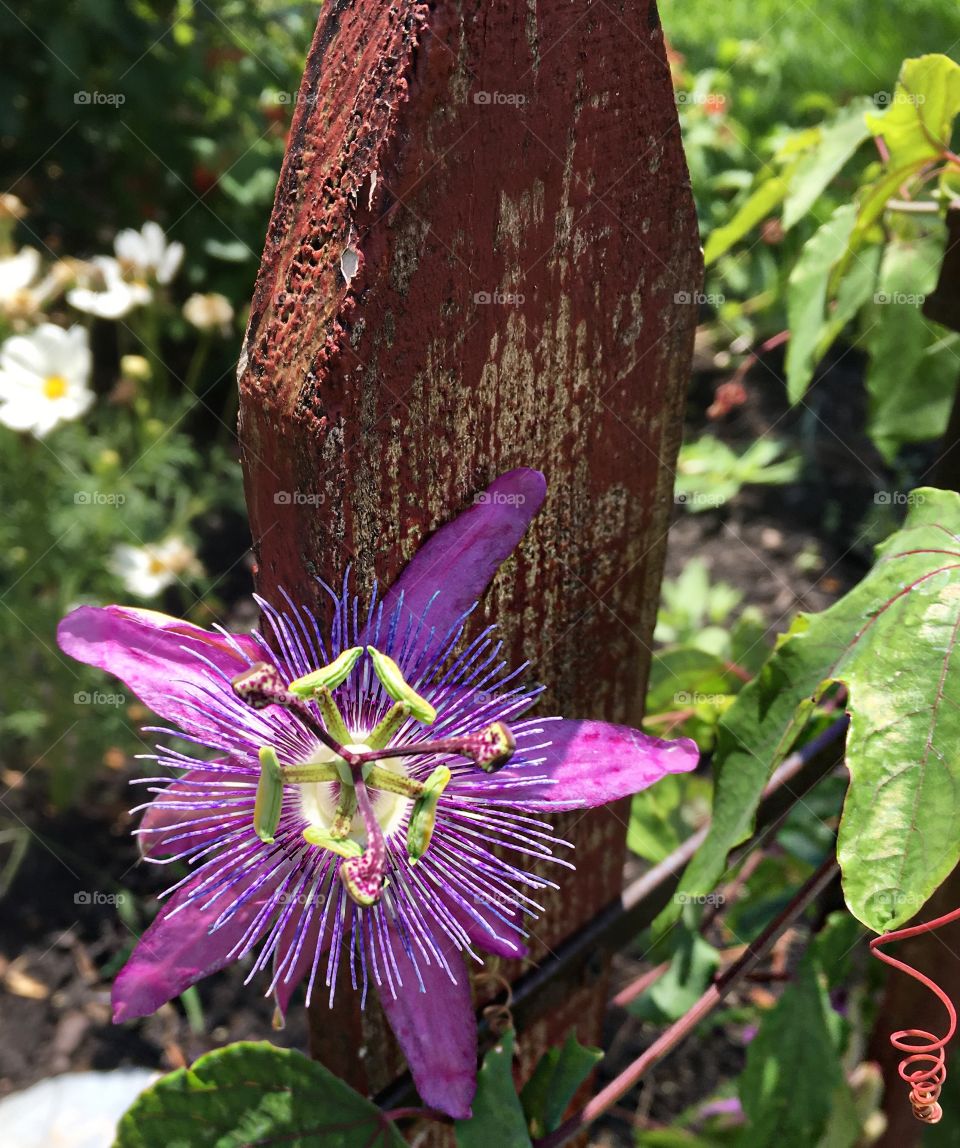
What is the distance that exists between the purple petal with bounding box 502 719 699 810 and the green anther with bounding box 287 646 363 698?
99 mm

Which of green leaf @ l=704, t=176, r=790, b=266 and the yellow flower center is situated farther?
the yellow flower center

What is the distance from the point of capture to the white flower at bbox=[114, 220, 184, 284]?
1.75 m

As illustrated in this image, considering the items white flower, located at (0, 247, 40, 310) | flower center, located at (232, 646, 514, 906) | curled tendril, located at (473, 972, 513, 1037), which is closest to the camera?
flower center, located at (232, 646, 514, 906)

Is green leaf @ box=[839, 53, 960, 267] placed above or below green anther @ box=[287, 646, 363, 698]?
above

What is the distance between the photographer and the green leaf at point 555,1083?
654 mm

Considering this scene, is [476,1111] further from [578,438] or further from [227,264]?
[227,264]

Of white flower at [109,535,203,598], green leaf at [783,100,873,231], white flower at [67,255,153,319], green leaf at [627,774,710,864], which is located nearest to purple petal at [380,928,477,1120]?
green leaf at [627,774,710,864]

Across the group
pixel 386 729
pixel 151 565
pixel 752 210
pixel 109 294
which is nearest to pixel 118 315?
pixel 109 294

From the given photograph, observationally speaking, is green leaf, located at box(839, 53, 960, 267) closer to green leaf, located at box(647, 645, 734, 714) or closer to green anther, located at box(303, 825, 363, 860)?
green leaf, located at box(647, 645, 734, 714)

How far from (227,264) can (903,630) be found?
1958 millimetres

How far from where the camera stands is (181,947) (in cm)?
55

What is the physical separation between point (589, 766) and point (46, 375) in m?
1.29

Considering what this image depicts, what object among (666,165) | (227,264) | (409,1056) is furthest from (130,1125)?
(227,264)

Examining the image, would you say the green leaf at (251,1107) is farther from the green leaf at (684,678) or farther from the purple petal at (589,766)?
the green leaf at (684,678)
